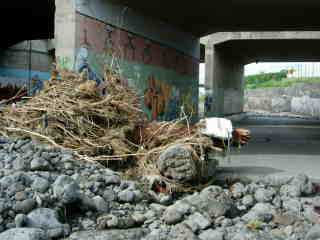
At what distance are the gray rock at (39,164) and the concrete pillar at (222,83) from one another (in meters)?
19.5

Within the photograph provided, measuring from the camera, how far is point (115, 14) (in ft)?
42.7

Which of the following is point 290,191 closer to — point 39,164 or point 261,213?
point 261,213

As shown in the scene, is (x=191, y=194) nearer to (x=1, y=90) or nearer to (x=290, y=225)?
(x=290, y=225)

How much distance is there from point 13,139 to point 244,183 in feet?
12.7

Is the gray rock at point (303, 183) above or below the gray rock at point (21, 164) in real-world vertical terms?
below

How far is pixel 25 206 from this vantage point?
220 inches

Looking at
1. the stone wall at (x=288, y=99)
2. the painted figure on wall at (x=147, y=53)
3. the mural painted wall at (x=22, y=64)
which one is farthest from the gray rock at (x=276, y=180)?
the stone wall at (x=288, y=99)

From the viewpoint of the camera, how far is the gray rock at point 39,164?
6.74 m

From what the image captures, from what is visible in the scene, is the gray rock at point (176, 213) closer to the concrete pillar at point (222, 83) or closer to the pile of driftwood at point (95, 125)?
the pile of driftwood at point (95, 125)

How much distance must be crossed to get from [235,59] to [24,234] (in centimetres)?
2985

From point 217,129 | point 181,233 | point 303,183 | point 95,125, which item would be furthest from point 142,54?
point 181,233

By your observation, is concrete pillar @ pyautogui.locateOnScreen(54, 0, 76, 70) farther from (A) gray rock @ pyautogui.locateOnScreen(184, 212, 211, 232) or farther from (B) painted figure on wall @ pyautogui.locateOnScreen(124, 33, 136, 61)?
(A) gray rock @ pyautogui.locateOnScreen(184, 212, 211, 232)

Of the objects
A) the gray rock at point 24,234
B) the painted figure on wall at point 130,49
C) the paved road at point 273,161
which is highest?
the painted figure on wall at point 130,49

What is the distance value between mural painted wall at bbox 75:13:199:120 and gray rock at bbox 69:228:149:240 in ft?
10.4
